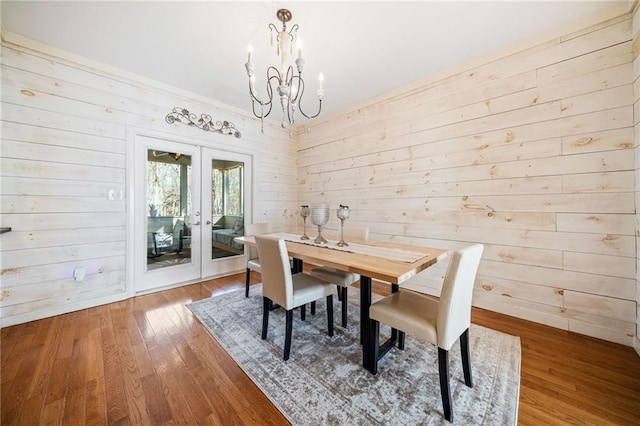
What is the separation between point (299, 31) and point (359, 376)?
A: 9.00 feet

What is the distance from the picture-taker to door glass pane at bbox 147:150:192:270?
9.93ft

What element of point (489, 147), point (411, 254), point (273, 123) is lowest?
point (411, 254)

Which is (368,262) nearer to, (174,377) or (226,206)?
(174,377)

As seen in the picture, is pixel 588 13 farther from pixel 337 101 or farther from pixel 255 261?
pixel 255 261

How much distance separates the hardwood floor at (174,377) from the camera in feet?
4.21

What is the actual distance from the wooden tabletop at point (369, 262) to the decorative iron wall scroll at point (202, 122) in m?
2.44

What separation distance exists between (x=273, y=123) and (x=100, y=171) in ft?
8.14

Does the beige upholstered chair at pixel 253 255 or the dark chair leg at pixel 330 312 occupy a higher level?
the beige upholstered chair at pixel 253 255

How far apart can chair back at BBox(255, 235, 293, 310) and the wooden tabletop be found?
0.15 meters

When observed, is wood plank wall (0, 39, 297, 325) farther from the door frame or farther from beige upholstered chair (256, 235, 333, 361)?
beige upholstered chair (256, 235, 333, 361)

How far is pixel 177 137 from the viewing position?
123 inches

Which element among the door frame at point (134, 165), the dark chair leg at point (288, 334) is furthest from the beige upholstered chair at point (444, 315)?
the door frame at point (134, 165)

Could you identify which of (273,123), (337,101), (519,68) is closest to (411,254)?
(519,68)

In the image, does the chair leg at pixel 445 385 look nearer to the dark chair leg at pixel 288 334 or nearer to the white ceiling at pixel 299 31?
the dark chair leg at pixel 288 334
